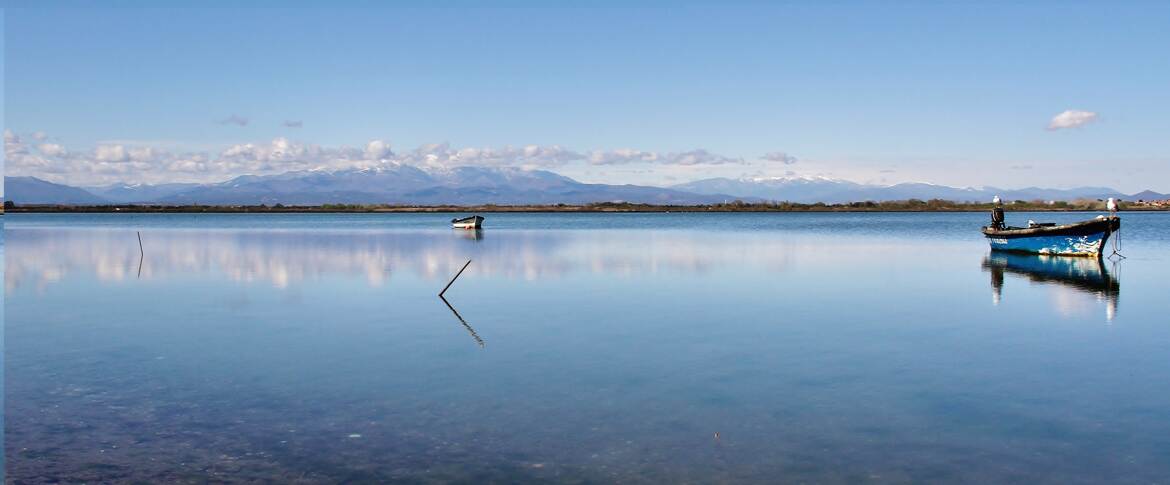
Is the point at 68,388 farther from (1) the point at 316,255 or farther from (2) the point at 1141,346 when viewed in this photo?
(1) the point at 316,255

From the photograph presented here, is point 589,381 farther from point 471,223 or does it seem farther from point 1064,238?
point 471,223

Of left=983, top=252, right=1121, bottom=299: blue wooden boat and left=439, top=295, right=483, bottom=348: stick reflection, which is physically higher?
left=439, top=295, right=483, bottom=348: stick reflection

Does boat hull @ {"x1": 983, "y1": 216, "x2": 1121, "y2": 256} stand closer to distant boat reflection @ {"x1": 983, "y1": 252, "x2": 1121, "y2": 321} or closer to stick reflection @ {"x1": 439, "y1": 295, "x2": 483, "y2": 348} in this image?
distant boat reflection @ {"x1": 983, "y1": 252, "x2": 1121, "y2": 321}

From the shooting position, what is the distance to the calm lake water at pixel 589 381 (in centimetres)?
834

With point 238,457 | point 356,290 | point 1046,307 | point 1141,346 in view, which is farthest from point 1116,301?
point 238,457

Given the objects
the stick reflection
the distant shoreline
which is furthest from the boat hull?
the distant shoreline

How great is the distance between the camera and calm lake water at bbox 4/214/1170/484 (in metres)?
8.34

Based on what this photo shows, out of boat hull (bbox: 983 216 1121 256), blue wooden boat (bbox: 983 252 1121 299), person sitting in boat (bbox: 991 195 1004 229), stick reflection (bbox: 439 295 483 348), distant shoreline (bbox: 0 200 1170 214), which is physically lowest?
distant shoreline (bbox: 0 200 1170 214)

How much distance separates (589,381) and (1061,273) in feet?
74.2

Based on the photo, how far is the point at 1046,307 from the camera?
65.6ft

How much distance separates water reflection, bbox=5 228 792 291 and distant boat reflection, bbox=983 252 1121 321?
23.9 ft

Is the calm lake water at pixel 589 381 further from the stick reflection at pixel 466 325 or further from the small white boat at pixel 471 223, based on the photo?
the small white boat at pixel 471 223

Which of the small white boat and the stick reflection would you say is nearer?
the stick reflection

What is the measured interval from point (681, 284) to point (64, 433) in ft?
57.2
